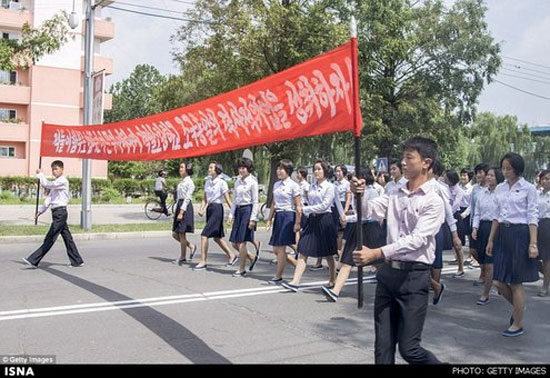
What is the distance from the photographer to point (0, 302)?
663cm

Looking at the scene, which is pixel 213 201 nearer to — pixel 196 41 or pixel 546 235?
pixel 546 235

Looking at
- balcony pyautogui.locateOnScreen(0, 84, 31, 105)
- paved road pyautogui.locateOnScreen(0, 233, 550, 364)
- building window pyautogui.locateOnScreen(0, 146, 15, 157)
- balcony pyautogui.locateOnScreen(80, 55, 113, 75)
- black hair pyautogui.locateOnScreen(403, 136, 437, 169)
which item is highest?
balcony pyautogui.locateOnScreen(80, 55, 113, 75)

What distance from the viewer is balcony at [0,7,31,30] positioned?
1387 inches

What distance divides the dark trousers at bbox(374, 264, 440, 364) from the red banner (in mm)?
1302

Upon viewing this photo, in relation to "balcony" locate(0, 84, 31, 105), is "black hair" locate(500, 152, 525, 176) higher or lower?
lower

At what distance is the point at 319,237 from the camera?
7570 millimetres

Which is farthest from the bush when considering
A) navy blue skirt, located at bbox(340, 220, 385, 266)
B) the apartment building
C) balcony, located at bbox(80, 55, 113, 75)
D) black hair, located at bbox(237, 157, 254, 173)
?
navy blue skirt, located at bbox(340, 220, 385, 266)

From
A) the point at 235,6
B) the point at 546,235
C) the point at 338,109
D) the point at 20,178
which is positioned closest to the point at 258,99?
the point at 338,109

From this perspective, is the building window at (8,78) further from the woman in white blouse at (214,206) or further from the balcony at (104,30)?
the woman in white blouse at (214,206)

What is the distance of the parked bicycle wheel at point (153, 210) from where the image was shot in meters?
18.6

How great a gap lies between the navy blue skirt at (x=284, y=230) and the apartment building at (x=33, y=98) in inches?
1175

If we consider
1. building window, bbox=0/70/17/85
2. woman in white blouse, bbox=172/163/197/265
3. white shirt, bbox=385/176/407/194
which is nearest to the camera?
white shirt, bbox=385/176/407/194

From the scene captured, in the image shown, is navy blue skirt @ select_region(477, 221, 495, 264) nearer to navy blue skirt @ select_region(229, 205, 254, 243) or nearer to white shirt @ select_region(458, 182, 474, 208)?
white shirt @ select_region(458, 182, 474, 208)

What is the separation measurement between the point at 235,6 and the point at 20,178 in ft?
59.4
